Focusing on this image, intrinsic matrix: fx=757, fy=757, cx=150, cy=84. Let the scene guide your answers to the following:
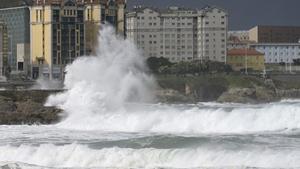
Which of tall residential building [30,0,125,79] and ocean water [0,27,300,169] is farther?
tall residential building [30,0,125,79]

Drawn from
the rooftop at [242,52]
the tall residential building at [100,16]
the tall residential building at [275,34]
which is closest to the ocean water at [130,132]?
the tall residential building at [100,16]

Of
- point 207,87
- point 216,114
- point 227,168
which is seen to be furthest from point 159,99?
point 227,168

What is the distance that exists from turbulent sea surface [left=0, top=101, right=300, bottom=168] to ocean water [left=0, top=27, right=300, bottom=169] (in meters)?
0.04

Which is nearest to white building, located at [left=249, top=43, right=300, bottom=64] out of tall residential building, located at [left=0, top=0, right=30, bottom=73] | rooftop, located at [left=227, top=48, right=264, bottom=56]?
rooftop, located at [left=227, top=48, right=264, bottom=56]

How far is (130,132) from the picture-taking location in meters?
40.8

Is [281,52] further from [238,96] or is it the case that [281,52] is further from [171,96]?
[171,96]

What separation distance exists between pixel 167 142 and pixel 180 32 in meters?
109

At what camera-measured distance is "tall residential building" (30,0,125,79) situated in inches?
3903

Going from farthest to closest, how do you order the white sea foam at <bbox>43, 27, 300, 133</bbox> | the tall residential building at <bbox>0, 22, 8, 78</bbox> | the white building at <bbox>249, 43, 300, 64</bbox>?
the white building at <bbox>249, 43, 300, 64</bbox> → the tall residential building at <bbox>0, 22, 8, 78</bbox> → the white sea foam at <bbox>43, 27, 300, 133</bbox>

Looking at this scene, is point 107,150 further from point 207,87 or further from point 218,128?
point 207,87

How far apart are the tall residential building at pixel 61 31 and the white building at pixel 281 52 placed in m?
67.4

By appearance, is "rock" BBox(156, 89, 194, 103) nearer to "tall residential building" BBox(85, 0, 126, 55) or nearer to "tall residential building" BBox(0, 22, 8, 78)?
"tall residential building" BBox(85, 0, 126, 55)

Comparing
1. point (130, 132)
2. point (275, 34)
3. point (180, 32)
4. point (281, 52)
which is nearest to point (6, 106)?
point (130, 132)

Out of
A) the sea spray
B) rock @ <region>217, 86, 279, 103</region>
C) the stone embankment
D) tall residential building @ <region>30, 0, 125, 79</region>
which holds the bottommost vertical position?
rock @ <region>217, 86, 279, 103</region>
